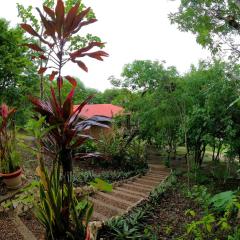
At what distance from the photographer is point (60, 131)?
209 cm

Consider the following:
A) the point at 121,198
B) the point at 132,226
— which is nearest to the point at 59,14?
the point at 132,226

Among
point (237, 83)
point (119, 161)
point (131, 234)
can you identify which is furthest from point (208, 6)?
point (119, 161)

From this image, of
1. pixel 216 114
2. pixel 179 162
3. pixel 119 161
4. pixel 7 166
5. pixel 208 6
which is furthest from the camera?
pixel 179 162

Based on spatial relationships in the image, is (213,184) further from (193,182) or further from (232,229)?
(232,229)

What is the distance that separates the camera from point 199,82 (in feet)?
26.1

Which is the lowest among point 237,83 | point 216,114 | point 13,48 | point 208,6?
point 216,114

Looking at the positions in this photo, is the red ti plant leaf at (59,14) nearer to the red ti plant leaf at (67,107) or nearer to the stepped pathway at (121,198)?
the red ti plant leaf at (67,107)

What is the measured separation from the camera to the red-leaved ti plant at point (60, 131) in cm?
204

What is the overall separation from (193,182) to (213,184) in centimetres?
64

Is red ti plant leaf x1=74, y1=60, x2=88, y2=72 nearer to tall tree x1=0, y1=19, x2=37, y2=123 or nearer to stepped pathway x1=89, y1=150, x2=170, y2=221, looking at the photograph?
stepped pathway x1=89, y1=150, x2=170, y2=221

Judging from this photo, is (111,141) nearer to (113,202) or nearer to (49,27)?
(113,202)

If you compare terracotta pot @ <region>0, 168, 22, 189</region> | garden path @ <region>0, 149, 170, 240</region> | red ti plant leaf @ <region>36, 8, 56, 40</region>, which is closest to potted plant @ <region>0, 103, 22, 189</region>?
terracotta pot @ <region>0, 168, 22, 189</region>

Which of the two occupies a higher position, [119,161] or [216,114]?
[216,114]

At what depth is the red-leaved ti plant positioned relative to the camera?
6.70 ft
